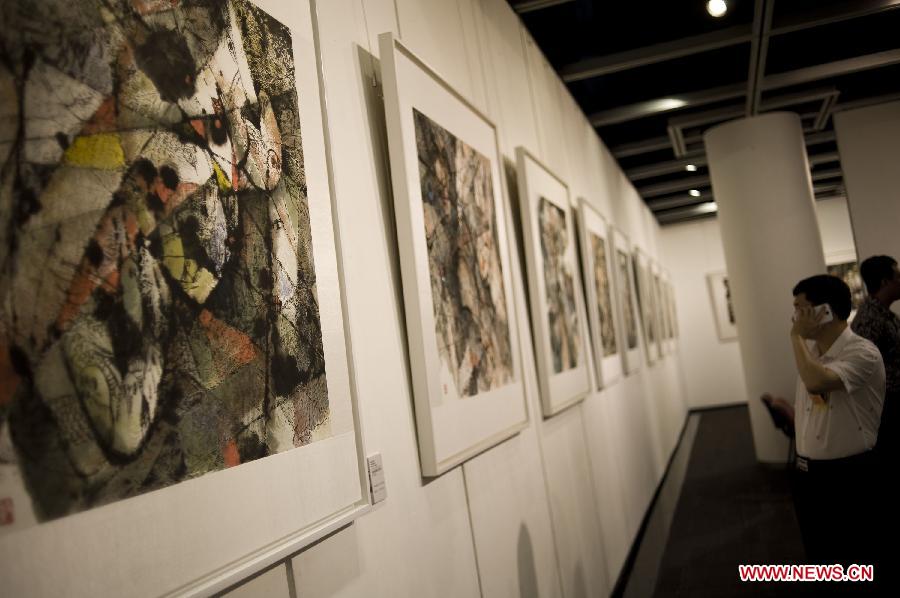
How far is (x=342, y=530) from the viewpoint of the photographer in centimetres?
195

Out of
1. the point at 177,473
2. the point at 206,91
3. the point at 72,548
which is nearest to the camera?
the point at 72,548

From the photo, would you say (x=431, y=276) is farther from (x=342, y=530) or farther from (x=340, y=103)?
(x=342, y=530)

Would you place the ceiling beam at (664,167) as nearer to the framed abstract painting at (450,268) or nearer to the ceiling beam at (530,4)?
the ceiling beam at (530,4)

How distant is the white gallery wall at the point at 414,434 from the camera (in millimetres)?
2168

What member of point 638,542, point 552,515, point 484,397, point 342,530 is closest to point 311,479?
point 342,530

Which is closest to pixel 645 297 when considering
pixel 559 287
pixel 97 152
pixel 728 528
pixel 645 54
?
pixel 728 528

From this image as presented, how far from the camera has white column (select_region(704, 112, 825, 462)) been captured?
8.40 metres

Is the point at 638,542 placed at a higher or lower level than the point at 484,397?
lower

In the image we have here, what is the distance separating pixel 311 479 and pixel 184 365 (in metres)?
0.50

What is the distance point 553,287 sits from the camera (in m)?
4.51

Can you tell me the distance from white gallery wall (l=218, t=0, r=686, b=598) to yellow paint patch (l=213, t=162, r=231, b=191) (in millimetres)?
480

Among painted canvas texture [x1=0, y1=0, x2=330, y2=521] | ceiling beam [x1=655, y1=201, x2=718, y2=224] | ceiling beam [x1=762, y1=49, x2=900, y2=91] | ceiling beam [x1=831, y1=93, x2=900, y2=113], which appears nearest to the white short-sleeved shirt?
painted canvas texture [x1=0, y1=0, x2=330, y2=521]

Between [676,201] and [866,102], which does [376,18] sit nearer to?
[866,102]

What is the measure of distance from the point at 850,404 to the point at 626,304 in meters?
3.98
